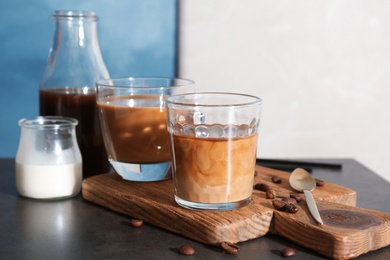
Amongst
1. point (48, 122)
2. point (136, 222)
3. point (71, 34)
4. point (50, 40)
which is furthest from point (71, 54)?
point (50, 40)

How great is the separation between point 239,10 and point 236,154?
114 cm

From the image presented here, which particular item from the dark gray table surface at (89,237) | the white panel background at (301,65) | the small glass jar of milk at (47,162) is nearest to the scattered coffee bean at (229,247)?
the dark gray table surface at (89,237)

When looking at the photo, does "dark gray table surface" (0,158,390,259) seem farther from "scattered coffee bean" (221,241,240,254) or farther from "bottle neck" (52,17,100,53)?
"bottle neck" (52,17,100,53)

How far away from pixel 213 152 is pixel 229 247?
0.52 ft

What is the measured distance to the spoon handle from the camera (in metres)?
0.98

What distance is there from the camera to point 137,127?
1213mm

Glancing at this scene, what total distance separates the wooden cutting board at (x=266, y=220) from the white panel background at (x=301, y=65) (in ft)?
3.27

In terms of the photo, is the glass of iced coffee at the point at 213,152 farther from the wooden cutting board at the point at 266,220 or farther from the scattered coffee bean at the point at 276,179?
the scattered coffee bean at the point at 276,179

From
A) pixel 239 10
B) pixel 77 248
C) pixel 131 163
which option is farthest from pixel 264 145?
pixel 77 248

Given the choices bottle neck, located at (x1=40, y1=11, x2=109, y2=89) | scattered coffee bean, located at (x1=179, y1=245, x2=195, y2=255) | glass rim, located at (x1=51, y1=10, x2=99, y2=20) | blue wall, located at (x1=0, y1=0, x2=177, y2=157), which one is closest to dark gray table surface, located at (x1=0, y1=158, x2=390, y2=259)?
scattered coffee bean, located at (x1=179, y1=245, x2=195, y2=255)

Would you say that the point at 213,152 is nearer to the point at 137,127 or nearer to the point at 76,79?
the point at 137,127

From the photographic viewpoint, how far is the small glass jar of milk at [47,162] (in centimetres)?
121

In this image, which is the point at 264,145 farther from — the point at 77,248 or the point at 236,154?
the point at 77,248

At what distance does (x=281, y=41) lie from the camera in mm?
2135
